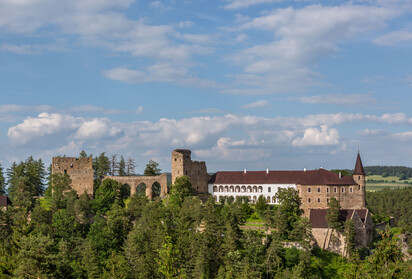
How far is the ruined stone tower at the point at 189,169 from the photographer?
82125 mm

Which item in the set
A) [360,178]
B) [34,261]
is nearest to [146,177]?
[360,178]

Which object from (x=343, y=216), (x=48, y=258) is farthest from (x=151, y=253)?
(x=343, y=216)

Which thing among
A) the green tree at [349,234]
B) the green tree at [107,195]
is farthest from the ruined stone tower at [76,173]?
the green tree at [349,234]

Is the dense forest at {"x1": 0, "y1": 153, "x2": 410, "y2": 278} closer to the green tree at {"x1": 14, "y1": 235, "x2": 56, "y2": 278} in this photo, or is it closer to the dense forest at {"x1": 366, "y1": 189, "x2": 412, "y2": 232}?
the green tree at {"x1": 14, "y1": 235, "x2": 56, "y2": 278}

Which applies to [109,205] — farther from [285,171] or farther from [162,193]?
[285,171]

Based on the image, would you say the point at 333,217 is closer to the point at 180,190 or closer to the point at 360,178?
the point at 360,178

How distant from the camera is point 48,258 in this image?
43.0 meters

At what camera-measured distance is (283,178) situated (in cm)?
8081

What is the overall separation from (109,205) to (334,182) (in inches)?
1454

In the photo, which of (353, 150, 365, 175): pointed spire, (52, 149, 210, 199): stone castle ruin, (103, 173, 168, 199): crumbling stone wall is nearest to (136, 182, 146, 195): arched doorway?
(52, 149, 210, 199): stone castle ruin

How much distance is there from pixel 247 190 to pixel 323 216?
17965mm

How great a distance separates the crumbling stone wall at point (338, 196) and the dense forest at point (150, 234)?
324 cm

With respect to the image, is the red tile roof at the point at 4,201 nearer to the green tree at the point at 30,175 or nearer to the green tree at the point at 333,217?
the green tree at the point at 30,175

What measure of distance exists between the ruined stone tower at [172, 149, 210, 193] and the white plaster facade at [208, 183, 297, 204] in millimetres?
2121
